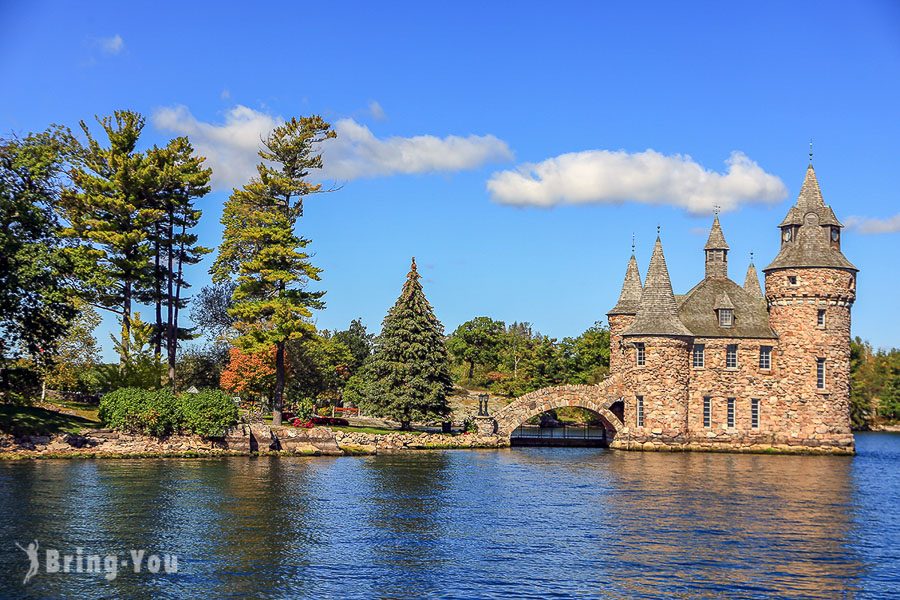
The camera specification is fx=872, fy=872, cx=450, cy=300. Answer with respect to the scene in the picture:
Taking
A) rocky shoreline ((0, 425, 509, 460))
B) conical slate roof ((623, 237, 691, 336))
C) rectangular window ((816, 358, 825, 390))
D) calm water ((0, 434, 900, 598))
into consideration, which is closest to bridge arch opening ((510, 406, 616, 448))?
conical slate roof ((623, 237, 691, 336))

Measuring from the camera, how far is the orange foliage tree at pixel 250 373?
65625 millimetres

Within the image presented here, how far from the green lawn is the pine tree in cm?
2051

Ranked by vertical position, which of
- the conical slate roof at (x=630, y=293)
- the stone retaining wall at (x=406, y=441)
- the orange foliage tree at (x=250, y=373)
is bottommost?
the stone retaining wall at (x=406, y=441)

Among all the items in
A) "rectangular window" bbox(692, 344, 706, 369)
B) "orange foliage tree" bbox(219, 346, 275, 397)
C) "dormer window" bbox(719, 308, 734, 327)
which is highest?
"dormer window" bbox(719, 308, 734, 327)

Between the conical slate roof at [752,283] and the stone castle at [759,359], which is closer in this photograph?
→ the stone castle at [759,359]

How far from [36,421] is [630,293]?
152ft

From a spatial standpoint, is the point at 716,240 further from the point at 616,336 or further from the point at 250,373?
the point at 250,373

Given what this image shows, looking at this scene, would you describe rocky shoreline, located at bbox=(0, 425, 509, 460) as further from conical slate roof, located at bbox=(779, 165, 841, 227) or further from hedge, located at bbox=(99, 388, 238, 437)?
conical slate roof, located at bbox=(779, 165, 841, 227)

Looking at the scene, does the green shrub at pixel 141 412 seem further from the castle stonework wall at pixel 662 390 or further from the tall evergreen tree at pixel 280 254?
the castle stonework wall at pixel 662 390

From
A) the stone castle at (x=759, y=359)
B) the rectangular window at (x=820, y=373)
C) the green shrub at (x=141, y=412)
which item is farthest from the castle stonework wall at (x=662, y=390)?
the green shrub at (x=141, y=412)

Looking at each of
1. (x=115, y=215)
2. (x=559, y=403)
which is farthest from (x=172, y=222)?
(x=559, y=403)

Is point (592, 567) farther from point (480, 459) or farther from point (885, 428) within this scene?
point (885, 428)

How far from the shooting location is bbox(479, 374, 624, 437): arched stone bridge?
210 feet

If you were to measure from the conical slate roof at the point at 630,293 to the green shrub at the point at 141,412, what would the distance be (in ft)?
125
